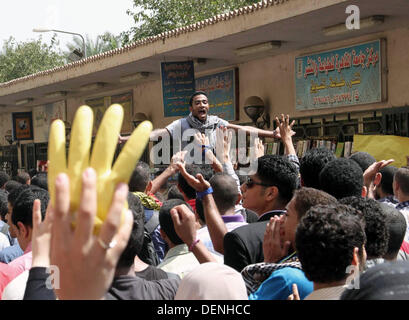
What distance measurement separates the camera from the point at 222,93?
14.2 meters

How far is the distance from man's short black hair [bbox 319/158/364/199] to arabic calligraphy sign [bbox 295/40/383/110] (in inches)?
267

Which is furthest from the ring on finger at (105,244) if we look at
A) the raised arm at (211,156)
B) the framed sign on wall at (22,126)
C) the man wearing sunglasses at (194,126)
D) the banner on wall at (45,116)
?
the framed sign on wall at (22,126)

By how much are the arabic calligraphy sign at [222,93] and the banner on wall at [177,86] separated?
1.37 meters

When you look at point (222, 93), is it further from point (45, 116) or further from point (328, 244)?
point (328, 244)

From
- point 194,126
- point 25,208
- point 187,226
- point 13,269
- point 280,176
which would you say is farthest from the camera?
point 194,126

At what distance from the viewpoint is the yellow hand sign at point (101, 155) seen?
4.21 ft

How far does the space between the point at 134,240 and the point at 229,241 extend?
74 cm

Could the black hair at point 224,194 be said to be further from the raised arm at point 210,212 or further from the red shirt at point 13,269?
the red shirt at point 13,269

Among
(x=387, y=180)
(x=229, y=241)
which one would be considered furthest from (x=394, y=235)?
(x=387, y=180)

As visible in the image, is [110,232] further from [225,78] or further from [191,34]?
[225,78]

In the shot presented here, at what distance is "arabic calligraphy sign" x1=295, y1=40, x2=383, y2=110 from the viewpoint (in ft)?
33.9

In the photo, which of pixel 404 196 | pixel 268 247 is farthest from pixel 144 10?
pixel 268 247

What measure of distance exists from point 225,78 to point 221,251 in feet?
35.1

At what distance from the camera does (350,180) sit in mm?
3791
